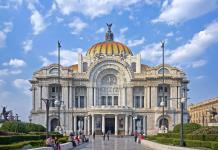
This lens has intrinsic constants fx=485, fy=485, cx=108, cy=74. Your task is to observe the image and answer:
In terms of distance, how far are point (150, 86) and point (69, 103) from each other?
20.8 meters

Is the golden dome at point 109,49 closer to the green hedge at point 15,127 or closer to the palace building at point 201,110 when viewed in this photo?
the palace building at point 201,110

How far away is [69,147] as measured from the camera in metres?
55.2

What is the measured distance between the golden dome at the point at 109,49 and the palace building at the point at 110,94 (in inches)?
260

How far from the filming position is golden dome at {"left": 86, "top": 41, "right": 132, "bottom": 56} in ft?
437

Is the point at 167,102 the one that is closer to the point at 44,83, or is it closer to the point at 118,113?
the point at 118,113

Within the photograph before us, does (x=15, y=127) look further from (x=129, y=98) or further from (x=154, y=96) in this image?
(x=154, y=96)

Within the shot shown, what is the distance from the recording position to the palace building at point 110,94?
119 meters

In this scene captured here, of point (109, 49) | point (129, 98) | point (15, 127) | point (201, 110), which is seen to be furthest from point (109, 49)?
point (15, 127)

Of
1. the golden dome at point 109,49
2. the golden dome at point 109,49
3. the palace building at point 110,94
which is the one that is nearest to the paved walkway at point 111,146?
the palace building at point 110,94

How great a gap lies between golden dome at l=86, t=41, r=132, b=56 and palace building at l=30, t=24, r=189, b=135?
6.61m

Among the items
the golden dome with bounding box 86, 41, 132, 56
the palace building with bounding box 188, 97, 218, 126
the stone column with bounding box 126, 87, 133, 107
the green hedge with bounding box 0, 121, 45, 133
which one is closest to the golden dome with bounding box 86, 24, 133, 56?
the golden dome with bounding box 86, 41, 132, 56

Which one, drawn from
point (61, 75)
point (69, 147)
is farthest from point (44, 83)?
point (69, 147)

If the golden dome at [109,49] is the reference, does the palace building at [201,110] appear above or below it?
below

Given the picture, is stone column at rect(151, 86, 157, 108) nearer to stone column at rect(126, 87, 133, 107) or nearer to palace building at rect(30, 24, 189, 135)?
palace building at rect(30, 24, 189, 135)
